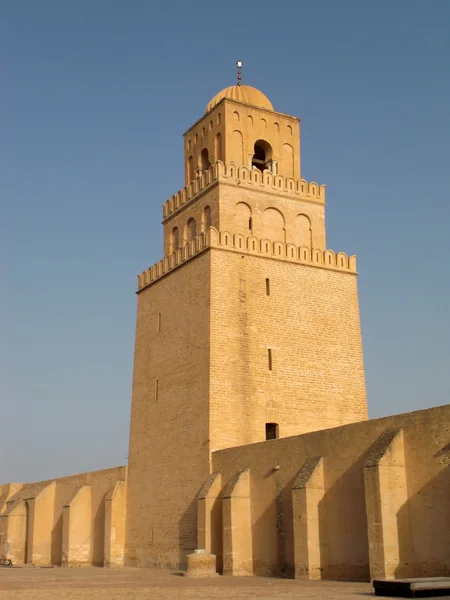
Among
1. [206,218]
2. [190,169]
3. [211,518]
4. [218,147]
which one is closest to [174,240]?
[206,218]

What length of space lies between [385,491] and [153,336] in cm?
1291

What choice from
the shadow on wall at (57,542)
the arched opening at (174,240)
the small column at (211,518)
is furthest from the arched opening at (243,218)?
the shadow on wall at (57,542)

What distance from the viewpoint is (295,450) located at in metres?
20.1

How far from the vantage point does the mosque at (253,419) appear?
1691 cm

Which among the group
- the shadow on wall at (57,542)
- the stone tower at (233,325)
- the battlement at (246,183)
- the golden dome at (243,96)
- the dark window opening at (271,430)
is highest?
the golden dome at (243,96)

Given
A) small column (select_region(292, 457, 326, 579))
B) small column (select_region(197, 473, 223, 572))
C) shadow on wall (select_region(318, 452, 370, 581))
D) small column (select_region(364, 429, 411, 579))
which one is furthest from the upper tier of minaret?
small column (select_region(364, 429, 411, 579))

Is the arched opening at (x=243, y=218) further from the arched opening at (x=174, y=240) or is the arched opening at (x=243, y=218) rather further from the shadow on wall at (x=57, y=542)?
the shadow on wall at (x=57, y=542)

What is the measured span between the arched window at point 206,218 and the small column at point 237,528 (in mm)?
9105

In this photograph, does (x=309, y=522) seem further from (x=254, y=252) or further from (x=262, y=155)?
(x=262, y=155)

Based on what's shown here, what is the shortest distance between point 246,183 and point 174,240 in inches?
153

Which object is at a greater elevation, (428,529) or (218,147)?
(218,147)

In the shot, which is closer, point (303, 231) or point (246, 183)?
point (246, 183)

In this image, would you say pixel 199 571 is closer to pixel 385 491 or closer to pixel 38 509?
pixel 385 491

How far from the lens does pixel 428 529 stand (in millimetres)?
16234
